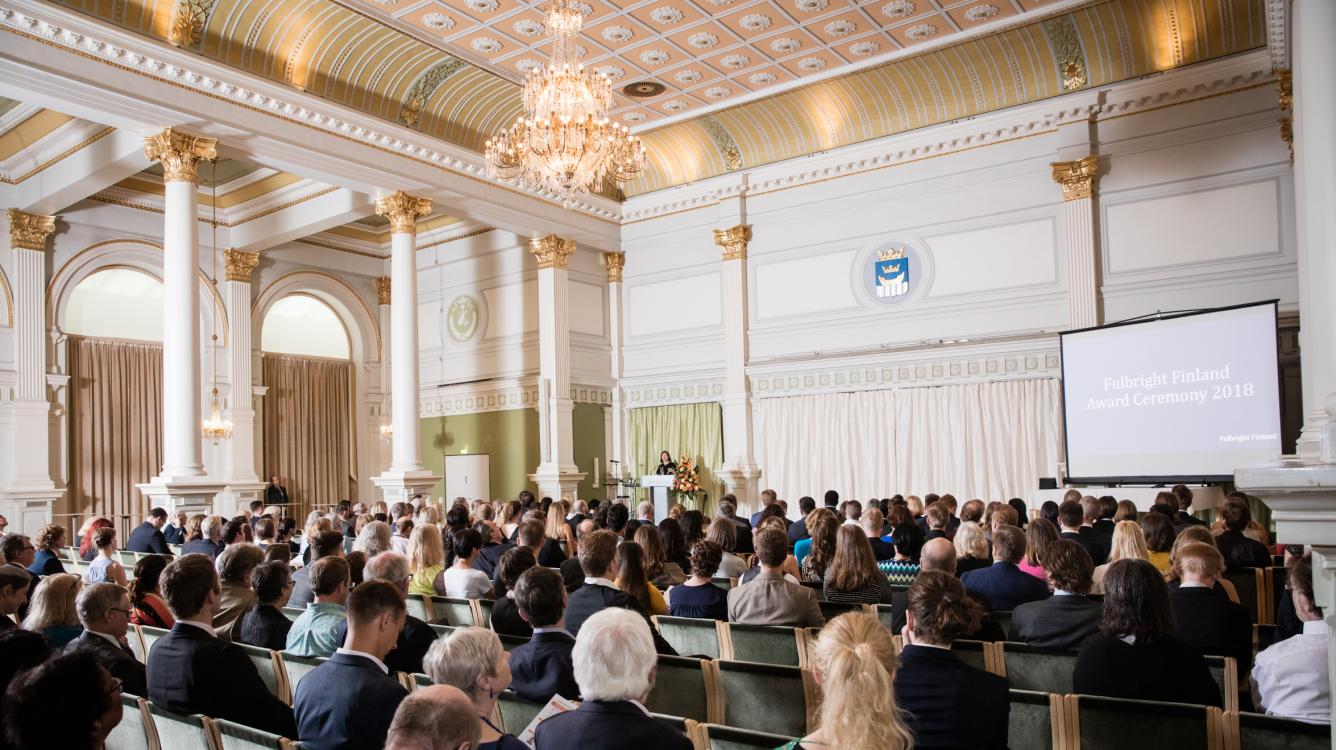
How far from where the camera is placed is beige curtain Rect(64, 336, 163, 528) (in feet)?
44.5

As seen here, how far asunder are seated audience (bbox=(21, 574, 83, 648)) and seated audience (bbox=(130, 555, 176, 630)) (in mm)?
737

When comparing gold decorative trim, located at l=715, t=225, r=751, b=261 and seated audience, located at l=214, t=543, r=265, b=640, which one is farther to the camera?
gold decorative trim, located at l=715, t=225, r=751, b=261

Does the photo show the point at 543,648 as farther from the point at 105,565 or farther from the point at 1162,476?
the point at 1162,476

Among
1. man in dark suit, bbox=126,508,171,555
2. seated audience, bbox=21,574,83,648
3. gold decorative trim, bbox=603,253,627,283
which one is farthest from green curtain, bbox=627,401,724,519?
seated audience, bbox=21,574,83,648

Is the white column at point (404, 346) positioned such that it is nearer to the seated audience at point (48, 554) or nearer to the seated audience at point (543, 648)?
the seated audience at point (48, 554)

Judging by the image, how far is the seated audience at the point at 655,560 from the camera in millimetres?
5652

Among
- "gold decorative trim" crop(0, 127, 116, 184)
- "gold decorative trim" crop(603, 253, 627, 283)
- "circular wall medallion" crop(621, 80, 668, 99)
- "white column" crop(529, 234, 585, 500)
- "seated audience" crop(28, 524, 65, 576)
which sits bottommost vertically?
"seated audience" crop(28, 524, 65, 576)

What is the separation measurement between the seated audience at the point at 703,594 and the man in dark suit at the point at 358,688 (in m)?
2.06

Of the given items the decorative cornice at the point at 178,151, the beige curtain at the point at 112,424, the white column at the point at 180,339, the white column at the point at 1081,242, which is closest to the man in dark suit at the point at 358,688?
the white column at the point at 180,339

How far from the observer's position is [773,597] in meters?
4.60

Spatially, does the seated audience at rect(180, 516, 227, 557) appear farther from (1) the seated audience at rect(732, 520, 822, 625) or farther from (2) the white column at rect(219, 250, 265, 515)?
(2) the white column at rect(219, 250, 265, 515)

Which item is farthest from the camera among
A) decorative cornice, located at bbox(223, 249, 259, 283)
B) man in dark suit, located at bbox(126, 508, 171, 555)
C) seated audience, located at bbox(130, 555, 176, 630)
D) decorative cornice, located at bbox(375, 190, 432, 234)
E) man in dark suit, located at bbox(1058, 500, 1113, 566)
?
decorative cornice, located at bbox(223, 249, 259, 283)

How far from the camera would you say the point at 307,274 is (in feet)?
53.9

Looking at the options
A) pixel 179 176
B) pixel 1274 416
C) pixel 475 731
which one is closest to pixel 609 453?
pixel 179 176
